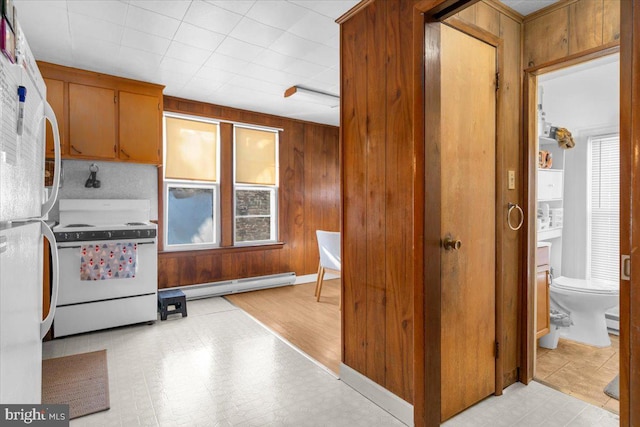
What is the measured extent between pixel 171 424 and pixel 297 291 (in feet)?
9.30

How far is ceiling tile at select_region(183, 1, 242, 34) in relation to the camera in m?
2.17

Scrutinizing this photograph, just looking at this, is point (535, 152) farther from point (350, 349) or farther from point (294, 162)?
point (294, 162)

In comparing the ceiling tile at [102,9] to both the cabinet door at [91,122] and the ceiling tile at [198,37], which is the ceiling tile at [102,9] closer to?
the ceiling tile at [198,37]

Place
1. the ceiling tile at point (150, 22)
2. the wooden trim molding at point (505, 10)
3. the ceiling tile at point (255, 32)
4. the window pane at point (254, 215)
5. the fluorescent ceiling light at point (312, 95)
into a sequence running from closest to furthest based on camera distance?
the wooden trim molding at point (505, 10), the ceiling tile at point (150, 22), the ceiling tile at point (255, 32), the fluorescent ceiling light at point (312, 95), the window pane at point (254, 215)

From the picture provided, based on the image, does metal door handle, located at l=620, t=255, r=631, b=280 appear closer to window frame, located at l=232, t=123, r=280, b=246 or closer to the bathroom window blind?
the bathroom window blind

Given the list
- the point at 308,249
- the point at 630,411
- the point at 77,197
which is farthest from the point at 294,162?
the point at 630,411

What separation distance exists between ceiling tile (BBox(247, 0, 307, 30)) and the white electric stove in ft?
7.05

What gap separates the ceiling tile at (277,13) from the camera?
2.15 meters

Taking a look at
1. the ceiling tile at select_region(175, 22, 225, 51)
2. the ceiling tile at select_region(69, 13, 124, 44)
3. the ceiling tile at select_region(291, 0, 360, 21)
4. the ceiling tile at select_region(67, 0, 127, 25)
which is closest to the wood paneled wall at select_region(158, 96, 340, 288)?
the ceiling tile at select_region(69, 13, 124, 44)

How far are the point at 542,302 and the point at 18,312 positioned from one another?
3.11m

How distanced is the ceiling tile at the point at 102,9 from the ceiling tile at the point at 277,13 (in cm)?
83

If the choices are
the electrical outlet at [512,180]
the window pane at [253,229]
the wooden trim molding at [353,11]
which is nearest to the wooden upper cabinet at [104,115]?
the window pane at [253,229]

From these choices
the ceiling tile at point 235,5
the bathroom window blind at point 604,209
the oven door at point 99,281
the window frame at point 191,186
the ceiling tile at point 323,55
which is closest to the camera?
the ceiling tile at point 235,5

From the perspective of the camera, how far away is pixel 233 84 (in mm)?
3555
